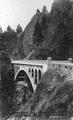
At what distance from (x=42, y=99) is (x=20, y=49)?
71.9 m

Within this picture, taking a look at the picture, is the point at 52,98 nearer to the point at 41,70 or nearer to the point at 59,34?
the point at 41,70

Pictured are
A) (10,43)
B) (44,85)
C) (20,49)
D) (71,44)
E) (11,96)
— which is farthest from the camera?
(10,43)

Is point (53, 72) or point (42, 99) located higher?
point (53, 72)

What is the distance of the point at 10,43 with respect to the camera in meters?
132

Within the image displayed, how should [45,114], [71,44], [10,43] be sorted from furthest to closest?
[10,43] < [71,44] < [45,114]

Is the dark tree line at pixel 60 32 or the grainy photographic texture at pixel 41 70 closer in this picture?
the grainy photographic texture at pixel 41 70

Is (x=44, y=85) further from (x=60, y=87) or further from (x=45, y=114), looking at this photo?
(x=45, y=114)

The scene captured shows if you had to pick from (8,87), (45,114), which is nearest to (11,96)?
(8,87)

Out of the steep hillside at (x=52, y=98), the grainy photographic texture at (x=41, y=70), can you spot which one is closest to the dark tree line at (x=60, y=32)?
the grainy photographic texture at (x=41, y=70)

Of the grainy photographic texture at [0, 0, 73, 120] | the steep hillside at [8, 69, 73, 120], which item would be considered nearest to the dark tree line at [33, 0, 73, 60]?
the grainy photographic texture at [0, 0, 73, 120]

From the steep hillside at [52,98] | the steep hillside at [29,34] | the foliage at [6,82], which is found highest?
the steep hillside at [29,34]

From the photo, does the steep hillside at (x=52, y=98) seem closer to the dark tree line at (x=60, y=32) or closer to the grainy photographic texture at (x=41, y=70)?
the grainy photographic texture at (x=41, y=70)

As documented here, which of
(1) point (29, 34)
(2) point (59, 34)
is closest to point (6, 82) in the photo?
(2) point (59, 34)

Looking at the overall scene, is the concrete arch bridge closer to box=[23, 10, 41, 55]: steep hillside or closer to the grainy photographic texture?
the grainy photographic texture
